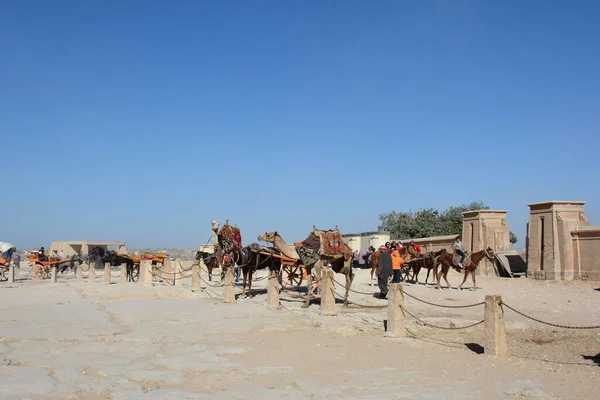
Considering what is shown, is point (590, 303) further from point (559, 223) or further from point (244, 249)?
point (244, 249)

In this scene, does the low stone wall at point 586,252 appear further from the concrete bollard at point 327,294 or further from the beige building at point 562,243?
the concrete bollard at point 327,294

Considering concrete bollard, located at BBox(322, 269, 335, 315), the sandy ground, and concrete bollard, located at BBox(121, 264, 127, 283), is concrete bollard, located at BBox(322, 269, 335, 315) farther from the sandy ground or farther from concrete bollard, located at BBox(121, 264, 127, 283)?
concrete bollard, located at BBox(121, 264, 127, 283)

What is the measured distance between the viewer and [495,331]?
8.25 meters

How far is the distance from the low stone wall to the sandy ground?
Result: 9.33m

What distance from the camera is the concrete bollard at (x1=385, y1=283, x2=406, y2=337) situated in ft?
33.1

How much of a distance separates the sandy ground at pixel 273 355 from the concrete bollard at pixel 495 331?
0.17 meters

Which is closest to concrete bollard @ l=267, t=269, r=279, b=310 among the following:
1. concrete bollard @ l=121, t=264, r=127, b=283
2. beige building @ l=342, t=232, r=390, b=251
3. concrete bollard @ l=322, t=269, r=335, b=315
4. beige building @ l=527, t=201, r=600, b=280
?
concrete bollard @ l=322, t=269, r=335, b=315

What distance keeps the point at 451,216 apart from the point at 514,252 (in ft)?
115

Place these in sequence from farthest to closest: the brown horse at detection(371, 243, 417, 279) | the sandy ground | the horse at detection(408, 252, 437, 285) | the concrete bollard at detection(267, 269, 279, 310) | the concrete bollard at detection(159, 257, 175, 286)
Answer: the brown horse at detection(371, 243, 417, 279)
the concrete bollard at detection(159, 257, 175, 286)
the horse at detection(408, 252, 437, 285)
the concrete bollard at detection(267, 269, 279, 310)
the sandy ground

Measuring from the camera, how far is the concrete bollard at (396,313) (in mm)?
10078

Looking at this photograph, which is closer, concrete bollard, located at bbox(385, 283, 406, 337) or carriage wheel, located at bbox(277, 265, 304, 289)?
concrete bollard, located at bbox(385, 283, 406, 337)

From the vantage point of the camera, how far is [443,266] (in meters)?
21.8

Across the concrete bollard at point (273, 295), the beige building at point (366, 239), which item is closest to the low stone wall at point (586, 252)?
the concrete bollard at point (273, 295)

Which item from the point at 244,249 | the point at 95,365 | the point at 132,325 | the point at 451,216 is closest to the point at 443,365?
the point at 95,365
